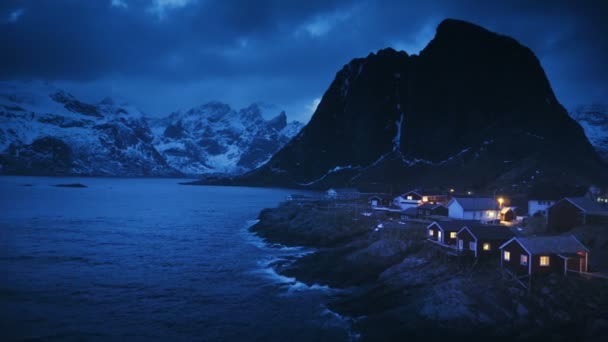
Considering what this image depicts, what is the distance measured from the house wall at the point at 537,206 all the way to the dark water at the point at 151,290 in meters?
36.4

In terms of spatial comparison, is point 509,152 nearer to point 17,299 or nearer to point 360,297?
point 360,297

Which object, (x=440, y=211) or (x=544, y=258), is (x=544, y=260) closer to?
(x=544, y=258)

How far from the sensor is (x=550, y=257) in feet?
105

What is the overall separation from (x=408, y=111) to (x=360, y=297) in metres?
172

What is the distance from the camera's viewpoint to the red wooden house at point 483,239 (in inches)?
1499

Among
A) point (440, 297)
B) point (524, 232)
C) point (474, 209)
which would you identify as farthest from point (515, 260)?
point (474, 209)

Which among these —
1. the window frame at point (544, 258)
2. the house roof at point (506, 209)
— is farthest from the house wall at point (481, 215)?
the window frame at point (544, 258)

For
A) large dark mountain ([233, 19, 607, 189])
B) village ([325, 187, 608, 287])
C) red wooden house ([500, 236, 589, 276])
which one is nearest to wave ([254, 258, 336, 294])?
village ([325, 187, 608, 287])

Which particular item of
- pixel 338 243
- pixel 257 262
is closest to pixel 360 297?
pixel 257 262

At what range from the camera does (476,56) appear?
180875 millimetres

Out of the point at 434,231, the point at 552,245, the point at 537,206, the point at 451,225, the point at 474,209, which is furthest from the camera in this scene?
the point at 474,209

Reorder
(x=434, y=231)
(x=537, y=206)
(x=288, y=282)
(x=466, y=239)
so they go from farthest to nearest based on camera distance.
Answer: (x=537, y=206)
(x=434, y=231)
(x=288, y=282)
(x=466, y=239)

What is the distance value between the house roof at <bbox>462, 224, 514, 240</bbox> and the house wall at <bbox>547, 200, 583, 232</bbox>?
34.5 ft

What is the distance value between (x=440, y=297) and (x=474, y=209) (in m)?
32.8
